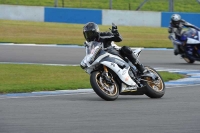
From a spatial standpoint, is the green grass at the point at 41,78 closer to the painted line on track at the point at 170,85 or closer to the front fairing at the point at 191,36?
the painted line on track at the point at 170,85

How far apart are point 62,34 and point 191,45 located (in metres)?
10.9

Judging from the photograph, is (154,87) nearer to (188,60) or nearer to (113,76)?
(113,76)

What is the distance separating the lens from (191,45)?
765 inches

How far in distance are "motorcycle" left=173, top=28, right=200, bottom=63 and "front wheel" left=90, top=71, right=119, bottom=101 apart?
921cm

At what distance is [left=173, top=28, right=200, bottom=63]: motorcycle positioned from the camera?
63.3 ft

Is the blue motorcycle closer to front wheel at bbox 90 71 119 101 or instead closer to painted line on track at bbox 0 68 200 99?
painted line on track at bbox 0 68 200 99

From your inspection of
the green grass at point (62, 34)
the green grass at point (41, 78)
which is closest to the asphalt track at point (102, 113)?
the green grass at point (41, 78)

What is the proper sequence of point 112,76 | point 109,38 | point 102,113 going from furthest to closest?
point 109,38, point 112,76, point 102,113

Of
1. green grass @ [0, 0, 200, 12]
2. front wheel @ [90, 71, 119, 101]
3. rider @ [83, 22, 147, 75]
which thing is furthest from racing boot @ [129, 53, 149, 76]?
green grass @ [0, 0, 200, 12]

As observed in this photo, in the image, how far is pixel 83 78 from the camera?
14523mm

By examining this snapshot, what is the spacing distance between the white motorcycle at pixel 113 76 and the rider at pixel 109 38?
3.8 inches

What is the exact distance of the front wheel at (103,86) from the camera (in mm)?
10180

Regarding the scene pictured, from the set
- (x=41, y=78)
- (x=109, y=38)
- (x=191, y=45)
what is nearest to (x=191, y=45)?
(x=191, y=45)

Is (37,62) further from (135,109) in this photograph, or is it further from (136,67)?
(135,109)
